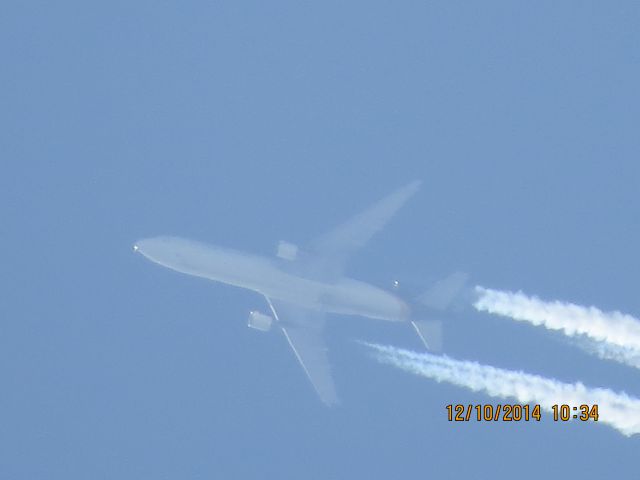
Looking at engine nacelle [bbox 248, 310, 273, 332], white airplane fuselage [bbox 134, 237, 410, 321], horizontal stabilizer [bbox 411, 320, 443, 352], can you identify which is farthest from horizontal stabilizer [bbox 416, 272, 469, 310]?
engine nacelle [bbox 248, 310, 273, 332]

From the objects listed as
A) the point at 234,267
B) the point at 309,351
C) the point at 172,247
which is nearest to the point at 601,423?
the point at 309,351

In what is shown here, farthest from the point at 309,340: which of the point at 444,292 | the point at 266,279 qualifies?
the point at 444,292

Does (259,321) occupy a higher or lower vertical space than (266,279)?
lower

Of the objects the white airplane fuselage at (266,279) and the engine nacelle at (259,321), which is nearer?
the white airplane fuselage at (266,279)

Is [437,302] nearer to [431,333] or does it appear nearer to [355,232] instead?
[431,333]

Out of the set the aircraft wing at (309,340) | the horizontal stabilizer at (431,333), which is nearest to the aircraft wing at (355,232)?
the aircraft wing at (309,340)

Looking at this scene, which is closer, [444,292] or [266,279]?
[444,292]

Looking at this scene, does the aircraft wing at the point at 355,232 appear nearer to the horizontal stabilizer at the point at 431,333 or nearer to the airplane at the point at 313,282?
the airplane at the point at 313,282
